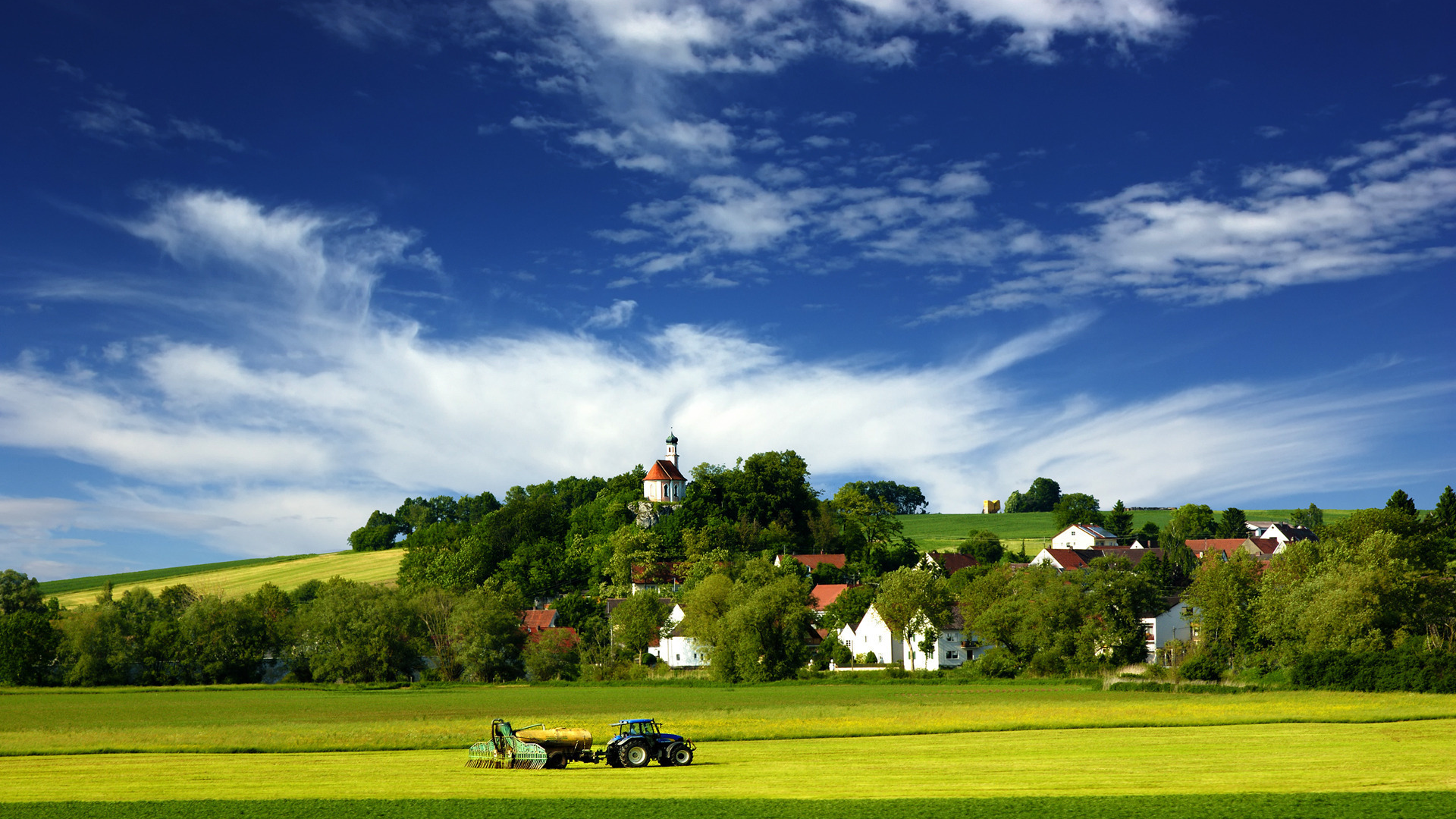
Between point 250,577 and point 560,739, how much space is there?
6557 inches

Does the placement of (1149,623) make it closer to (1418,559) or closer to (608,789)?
(1418,559)

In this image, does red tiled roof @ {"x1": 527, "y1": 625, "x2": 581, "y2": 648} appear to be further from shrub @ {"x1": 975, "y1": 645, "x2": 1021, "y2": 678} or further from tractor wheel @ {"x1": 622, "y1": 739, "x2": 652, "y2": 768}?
tractor wheel @ {"x1": 622, "y1": 739, "x2": 652, "y2": 768}

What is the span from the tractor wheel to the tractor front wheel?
2.15 ft

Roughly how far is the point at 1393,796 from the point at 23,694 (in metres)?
101

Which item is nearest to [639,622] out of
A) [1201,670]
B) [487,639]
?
[487,639]

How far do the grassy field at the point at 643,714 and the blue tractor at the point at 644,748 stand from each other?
8670 mm

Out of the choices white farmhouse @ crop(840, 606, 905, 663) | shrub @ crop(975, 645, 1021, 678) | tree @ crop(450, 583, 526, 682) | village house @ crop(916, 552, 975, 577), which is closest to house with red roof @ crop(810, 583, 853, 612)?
village house @ crop(916, 552, 975, 577)

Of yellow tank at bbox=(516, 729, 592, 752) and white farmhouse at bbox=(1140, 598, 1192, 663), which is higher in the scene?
white farmhouse at bbox=(1140, 598, 1192, 663)

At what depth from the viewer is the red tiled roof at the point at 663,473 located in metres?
189

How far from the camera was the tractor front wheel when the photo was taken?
33406 millimetres

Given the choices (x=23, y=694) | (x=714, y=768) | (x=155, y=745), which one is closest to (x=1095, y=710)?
(x=714, y=768)

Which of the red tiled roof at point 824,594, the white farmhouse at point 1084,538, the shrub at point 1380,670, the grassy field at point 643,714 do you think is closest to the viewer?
the grassy field at point 643,714

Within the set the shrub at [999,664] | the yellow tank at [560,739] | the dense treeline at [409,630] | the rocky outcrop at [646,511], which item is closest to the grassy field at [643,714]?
the shrub at [999,664]

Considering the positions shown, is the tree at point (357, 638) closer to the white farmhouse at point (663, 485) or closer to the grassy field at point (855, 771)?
the grassy field at point (855, 771)
